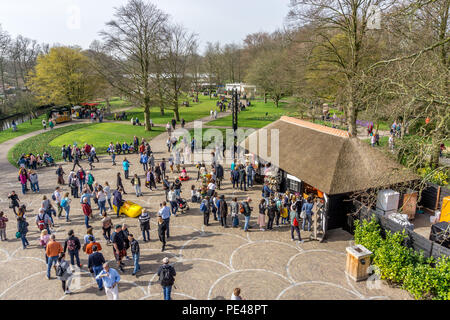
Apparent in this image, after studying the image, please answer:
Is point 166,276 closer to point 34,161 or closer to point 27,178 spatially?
point 27,178

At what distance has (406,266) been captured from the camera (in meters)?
9.70

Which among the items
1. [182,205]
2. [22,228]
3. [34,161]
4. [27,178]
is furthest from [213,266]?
[34,161]

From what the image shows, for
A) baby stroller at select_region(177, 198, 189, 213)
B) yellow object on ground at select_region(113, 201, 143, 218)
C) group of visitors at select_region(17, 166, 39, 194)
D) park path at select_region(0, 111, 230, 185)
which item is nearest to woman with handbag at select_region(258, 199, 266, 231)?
baby stroller at select_region(177, 198, 189, 213)

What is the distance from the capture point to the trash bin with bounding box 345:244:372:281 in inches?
398

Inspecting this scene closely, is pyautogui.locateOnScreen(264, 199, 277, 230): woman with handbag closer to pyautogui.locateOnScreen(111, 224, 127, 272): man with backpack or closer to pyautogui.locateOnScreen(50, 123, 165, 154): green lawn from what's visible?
pyautogui.locateOnScreen(111, 224, 127, 272): man with backpack

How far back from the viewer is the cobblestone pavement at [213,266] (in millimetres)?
9805

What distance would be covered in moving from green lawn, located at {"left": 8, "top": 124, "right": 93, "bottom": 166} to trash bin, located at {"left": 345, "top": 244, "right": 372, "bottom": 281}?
2543cm

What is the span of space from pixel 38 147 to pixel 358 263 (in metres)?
31.8

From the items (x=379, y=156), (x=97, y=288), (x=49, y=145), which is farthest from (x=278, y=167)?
(x=49, y=145)

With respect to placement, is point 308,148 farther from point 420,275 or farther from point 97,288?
point 97,288

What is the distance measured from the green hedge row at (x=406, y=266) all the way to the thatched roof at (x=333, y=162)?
2.21m

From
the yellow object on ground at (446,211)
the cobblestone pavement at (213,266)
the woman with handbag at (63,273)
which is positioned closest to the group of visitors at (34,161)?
the cobblestone pavement at (213,266)

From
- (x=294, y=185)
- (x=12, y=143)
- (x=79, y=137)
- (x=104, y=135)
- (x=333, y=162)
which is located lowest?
(x=294, y=185)

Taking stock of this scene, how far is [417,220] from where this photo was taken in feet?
47.9
